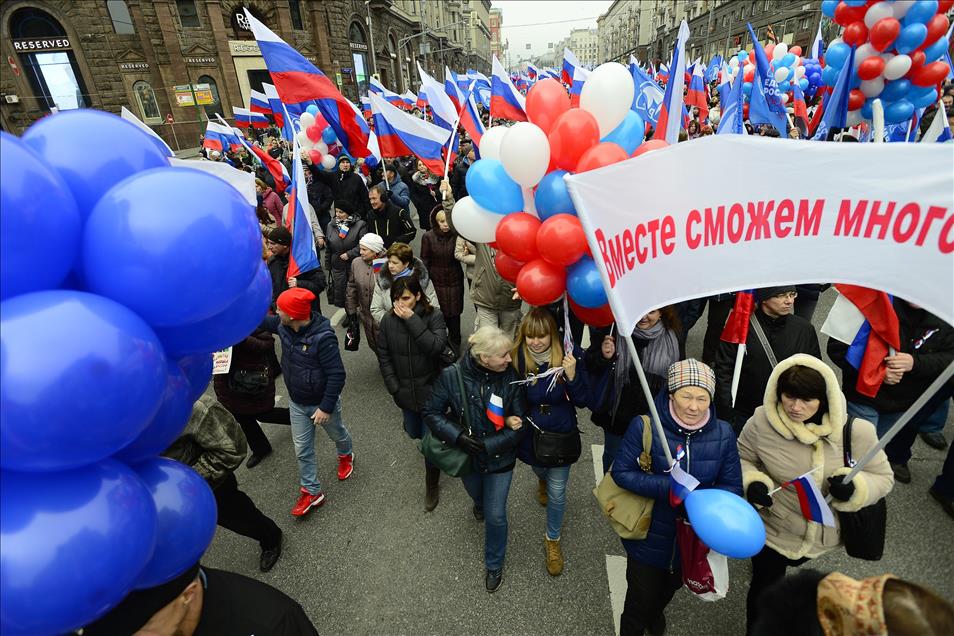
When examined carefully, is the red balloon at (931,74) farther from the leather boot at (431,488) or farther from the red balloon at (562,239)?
the leather boot at (431,488)

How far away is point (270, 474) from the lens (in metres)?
3.91

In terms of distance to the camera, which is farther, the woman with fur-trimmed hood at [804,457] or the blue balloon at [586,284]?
the blue balloon at [586,284]

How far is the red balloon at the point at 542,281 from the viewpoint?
8.95 ft

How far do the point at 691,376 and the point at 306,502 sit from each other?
2.81m

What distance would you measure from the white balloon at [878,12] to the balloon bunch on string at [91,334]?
22.3 ft

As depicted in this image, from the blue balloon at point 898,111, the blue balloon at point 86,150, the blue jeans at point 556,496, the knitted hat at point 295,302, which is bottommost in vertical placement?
the blue jeans at point 556,496

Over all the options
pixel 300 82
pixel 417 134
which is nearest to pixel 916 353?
pixel 417 134

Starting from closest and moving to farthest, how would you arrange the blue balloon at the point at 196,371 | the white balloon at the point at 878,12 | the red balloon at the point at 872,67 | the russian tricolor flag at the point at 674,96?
the blue balloon at the point at 196,371
the russian tricolor flag at the point at 674,96
the white balloon at the point at 878,12
the red balloon at the point at 872,67

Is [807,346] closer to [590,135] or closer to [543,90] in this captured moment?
[590,135]

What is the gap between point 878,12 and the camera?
5.05 metres

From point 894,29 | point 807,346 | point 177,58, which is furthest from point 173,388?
point 177,58

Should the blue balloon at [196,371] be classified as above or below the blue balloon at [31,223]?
below

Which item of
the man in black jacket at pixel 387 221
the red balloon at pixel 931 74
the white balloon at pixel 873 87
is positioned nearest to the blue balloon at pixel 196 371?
the man in black jacket at pixel 387 221

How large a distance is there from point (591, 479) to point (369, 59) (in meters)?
46.2
